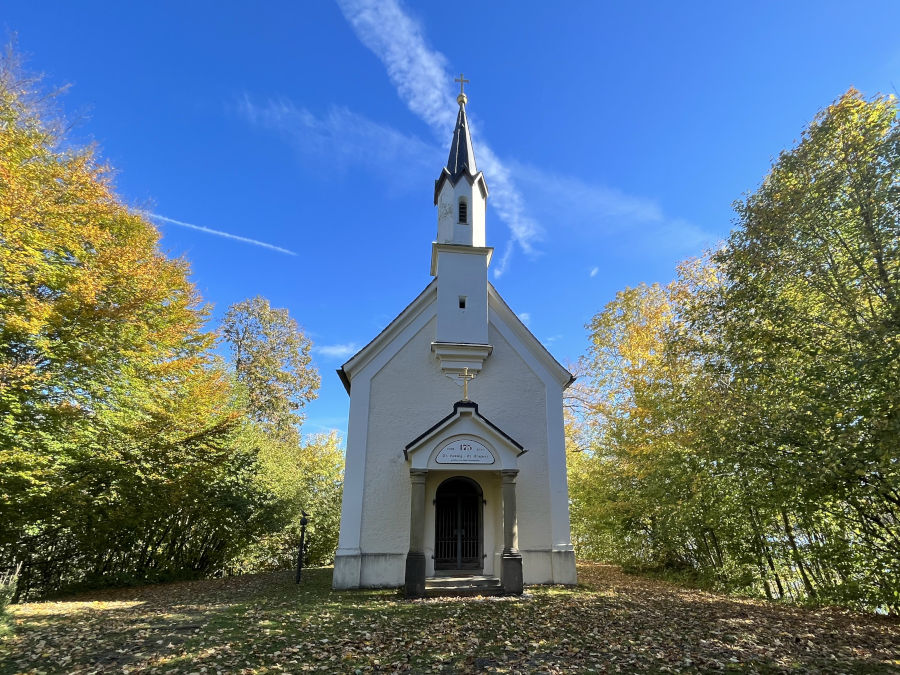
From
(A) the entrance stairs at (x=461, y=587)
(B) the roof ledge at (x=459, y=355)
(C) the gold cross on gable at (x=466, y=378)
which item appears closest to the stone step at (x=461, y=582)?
(A) the entrance stairs at (x=461, y=587)

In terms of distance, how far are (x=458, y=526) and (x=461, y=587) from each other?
198cm

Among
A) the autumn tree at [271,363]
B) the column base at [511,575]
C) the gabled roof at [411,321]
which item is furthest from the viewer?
the autumn tree at [271,363]

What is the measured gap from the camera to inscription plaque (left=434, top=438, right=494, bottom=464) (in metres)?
12.1

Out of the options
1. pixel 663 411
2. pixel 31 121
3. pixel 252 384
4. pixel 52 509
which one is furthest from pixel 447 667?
pixel 252 384

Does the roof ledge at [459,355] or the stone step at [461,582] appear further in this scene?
the roof ledge at [459,355]

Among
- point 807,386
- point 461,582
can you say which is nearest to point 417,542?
point 461,582

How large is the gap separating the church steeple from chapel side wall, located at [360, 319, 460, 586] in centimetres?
324

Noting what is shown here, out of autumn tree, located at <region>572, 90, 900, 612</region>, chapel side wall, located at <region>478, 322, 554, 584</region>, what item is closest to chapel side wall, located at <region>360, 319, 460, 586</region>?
chapel side wall, located at <region>478, 322, 554, 584</region>

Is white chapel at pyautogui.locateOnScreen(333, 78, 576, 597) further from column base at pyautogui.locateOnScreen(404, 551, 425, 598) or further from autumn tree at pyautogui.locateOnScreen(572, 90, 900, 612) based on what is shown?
autumn tree at pyautogui.locateOnScreen(572, 90, 900, 612)

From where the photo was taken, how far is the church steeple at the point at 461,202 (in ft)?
51.7

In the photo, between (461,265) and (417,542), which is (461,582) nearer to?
(417,542)

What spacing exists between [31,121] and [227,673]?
16167 mm

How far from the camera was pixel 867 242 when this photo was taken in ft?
29.1

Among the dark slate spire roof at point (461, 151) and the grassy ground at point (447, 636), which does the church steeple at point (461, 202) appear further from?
the grassy ground at point (447, 636)
